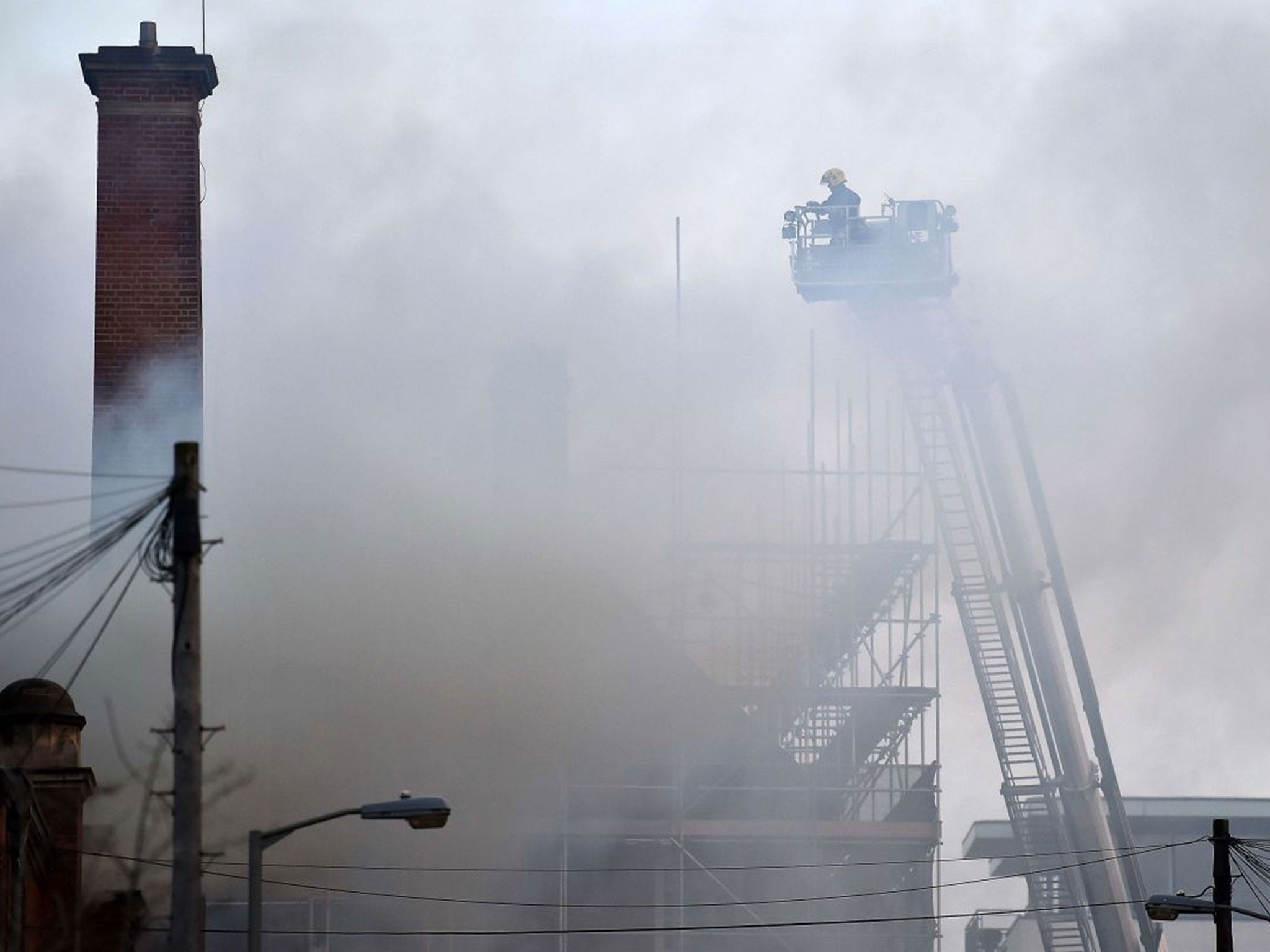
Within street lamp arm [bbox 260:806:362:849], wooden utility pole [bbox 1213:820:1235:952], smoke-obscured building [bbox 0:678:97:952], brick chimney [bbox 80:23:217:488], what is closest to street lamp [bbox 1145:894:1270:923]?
wooden utility pole [bbox 1213:820:1235:952]

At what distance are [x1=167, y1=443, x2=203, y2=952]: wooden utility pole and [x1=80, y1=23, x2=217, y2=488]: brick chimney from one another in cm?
1410

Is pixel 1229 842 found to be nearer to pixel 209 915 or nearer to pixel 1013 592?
pixel 1013 592

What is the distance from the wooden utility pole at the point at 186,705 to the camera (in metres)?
12.2

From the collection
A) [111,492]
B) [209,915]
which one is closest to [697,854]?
[209,915]

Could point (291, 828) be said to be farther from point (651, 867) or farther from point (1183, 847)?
point (1183, 847)

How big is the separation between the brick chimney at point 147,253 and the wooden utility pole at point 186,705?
46.3 ft

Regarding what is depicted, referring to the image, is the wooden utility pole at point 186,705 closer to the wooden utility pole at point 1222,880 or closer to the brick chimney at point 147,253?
the wooden utility pole at point 1222,880

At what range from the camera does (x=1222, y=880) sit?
21.5 meters

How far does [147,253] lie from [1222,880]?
13.9m

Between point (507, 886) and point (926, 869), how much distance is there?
19.6 ft

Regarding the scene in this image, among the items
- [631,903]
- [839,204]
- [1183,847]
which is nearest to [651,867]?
[631,903]

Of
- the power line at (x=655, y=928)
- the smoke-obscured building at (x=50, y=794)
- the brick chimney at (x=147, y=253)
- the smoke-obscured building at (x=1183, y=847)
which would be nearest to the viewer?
the smoke-obscured building at (x=50, y=794)

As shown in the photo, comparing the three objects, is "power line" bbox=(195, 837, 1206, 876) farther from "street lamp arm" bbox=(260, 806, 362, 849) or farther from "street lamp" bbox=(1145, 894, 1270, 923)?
"street lamp arm" bbox=(260, 806, 362, 849)

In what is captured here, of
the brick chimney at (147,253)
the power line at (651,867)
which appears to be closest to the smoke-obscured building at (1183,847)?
the power line at (651,867)
